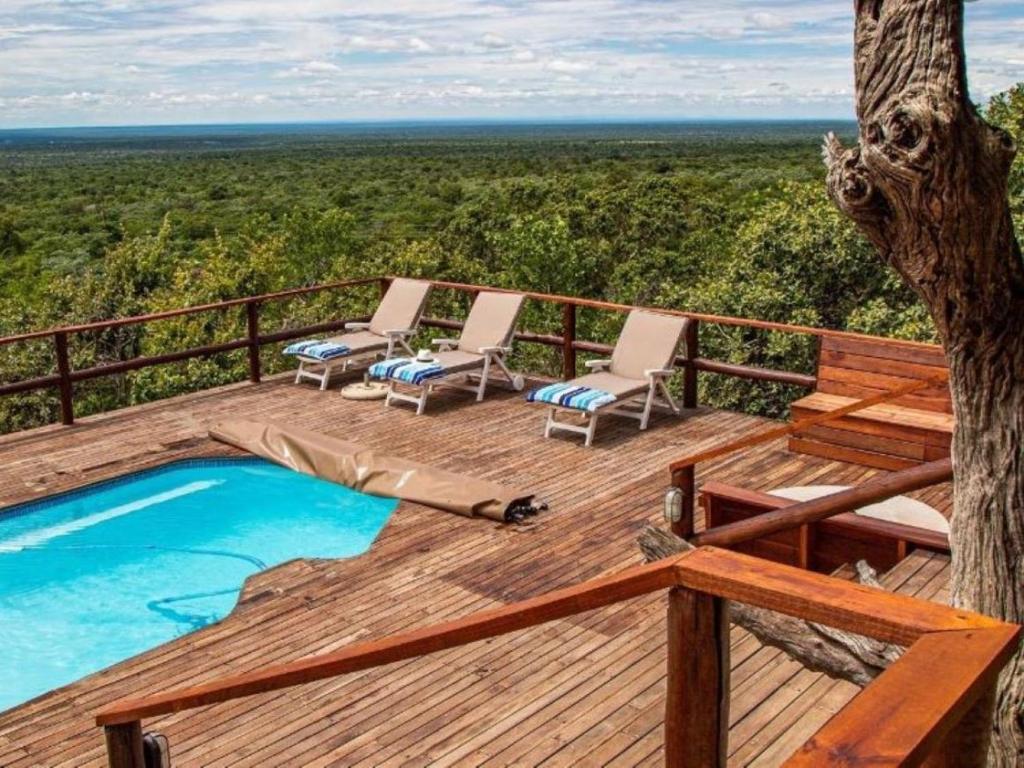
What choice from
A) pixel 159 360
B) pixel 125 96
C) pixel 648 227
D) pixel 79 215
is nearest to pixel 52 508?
pixel 159 360

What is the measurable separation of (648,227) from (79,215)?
28434 mm

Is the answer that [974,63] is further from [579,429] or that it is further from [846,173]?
[579,429]

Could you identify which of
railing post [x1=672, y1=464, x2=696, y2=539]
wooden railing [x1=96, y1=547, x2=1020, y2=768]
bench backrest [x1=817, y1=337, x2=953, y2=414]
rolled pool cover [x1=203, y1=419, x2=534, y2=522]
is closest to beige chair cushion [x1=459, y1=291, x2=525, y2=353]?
rolled pool cover [x1=203, y1=419, x2=534, y2=522]

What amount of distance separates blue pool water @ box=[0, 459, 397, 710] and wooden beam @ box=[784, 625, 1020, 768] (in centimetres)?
468

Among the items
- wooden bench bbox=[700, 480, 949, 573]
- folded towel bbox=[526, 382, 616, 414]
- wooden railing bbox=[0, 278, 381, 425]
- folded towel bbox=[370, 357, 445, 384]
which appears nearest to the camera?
wooden bench bbox=[700, 480, 949, 573]

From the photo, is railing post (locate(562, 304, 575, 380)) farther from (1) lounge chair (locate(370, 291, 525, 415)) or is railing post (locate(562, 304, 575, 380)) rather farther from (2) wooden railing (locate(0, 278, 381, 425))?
(2) wooden railing (locate(0, 278, 381, 425))

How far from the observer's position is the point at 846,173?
2361 millimetres

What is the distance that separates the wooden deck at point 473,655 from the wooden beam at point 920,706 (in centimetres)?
244

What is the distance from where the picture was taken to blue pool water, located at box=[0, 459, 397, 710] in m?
5.34

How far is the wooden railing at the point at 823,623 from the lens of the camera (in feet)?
2.90

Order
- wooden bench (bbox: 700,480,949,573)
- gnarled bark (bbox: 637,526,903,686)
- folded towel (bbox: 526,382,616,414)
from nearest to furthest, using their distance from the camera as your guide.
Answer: gnarled bark (bbox: 637,526,903,686) < wooden bench (bbox: 700,480,949,573) < folded towel (bbox: 526,382,616,414)

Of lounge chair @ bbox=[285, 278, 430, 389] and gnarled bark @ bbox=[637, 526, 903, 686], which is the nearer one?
gnarled bark @ bbox=[637, 526, 903, 686]

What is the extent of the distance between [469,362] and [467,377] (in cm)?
55

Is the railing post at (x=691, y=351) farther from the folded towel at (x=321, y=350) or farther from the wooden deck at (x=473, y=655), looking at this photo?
the folded towel at (x=321, y=350)
